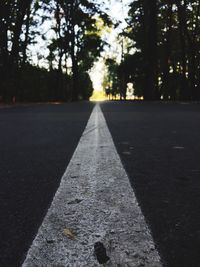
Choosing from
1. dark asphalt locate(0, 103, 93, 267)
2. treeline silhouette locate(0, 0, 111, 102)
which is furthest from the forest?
dark asphalt locate(0, 103, 93, 267)

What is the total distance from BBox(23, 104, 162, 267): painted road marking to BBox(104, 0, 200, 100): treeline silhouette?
2164 cm

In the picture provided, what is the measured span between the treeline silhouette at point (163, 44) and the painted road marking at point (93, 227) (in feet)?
71.0

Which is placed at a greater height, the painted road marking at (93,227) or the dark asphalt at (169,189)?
the painted road marking at (93,227)

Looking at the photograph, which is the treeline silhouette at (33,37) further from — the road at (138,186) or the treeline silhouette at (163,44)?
the road at (138,186)

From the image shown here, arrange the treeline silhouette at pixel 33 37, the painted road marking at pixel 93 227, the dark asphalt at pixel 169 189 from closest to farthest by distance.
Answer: the painted road marking at pixel 93 227, the dark asphalt at pixel 169 189, the treeline silhouette at pixel 33 37

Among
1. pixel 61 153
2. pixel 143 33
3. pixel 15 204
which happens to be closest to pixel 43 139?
pixel 61 153

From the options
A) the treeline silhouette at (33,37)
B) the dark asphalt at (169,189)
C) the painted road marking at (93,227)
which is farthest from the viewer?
the treeline silhouette at (33,37)

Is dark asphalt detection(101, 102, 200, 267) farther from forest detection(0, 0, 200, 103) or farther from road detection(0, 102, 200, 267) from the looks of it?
forest detection(0, 0, 200, 103)

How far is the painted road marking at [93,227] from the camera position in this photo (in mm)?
1281

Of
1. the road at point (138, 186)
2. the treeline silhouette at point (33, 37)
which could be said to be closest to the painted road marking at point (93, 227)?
the road at point (138, 186)

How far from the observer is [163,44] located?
44.9 m

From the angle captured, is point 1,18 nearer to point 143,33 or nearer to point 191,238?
point 143,33

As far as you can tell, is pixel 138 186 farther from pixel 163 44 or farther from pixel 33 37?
pixel 163 44

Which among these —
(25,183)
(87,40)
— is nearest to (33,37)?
(87,40)
